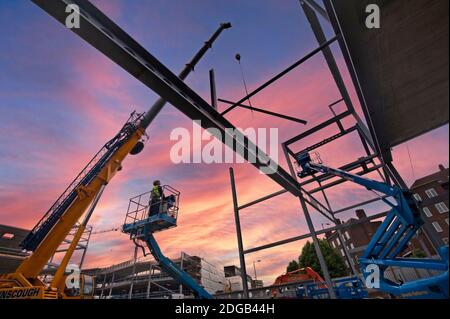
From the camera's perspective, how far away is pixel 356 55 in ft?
8.93

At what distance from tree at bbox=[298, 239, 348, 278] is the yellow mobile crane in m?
28.4

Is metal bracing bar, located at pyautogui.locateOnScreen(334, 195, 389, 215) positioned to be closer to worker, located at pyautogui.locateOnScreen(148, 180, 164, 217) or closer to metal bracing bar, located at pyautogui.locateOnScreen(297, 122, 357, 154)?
metal bracing bar, located at pyautogui.locateOnScreen(297, 122, 357, 154)

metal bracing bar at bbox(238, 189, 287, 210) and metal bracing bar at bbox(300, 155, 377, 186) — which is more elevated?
metal bracing bar at bbox(300, 155, 377, 186)

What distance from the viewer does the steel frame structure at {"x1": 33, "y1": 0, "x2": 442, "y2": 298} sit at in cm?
265

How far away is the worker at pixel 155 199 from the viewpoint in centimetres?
1051

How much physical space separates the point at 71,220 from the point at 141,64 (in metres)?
7.77

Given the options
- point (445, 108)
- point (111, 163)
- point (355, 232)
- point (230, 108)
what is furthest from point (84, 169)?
point (355, 232)

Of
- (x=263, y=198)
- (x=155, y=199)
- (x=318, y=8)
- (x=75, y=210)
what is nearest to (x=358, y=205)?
(x=263, y=198)

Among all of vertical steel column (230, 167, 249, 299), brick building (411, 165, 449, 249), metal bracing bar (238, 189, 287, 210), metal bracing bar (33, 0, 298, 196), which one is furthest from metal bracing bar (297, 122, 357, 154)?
brick building (411, 165, 449, 249)

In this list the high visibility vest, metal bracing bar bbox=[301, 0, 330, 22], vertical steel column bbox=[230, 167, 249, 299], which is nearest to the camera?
metal bracing bar bbox=[301, 0, 330, 22]

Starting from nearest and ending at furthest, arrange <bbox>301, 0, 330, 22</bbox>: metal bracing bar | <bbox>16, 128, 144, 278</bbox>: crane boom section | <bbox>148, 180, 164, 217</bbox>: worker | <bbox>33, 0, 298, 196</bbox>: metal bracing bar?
1. <bbox>33, 0, 298, 196</bbox>: metal bracing bar
2. <bbox>301, 0, 330, 22</bbox>: metal bracing bar
3. <bbox>16, 128, 144, 278</bbox>: crane boom section
4. <bbox>148, 180, 164, 217</bbox>: worker

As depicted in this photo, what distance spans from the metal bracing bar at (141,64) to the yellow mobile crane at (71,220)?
2873 mm
